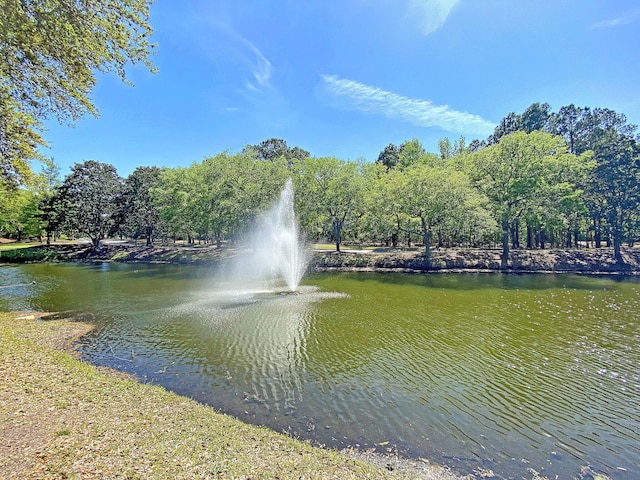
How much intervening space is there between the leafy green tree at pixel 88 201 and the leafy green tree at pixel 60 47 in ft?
159

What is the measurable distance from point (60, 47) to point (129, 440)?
36.5 ft

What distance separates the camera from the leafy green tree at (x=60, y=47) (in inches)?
332

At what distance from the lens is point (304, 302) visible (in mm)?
20156

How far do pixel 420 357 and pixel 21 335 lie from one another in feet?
52.5

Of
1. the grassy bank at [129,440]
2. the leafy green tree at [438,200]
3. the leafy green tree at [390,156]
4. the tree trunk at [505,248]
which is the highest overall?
the leafy green tree at [390,156]

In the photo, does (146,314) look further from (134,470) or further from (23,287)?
(23,287)

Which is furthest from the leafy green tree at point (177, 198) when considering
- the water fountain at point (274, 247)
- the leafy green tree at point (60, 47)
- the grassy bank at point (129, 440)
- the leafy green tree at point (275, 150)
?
the grassy bank at point (129, 440)

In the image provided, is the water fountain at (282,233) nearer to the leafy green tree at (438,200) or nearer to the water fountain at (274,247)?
the water fountain at (274,247)

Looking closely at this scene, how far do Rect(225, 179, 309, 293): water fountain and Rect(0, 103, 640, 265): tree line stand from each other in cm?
150

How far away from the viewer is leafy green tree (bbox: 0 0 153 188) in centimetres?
842

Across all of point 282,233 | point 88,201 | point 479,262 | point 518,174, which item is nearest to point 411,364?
point 479,262

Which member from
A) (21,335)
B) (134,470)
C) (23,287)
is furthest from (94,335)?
(23,287)

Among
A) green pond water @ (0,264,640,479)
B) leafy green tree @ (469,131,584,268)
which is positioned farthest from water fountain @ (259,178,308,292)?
leafy green tree @ (469,131,584,268)

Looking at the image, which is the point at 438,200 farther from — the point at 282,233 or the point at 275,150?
the point at 275,150
